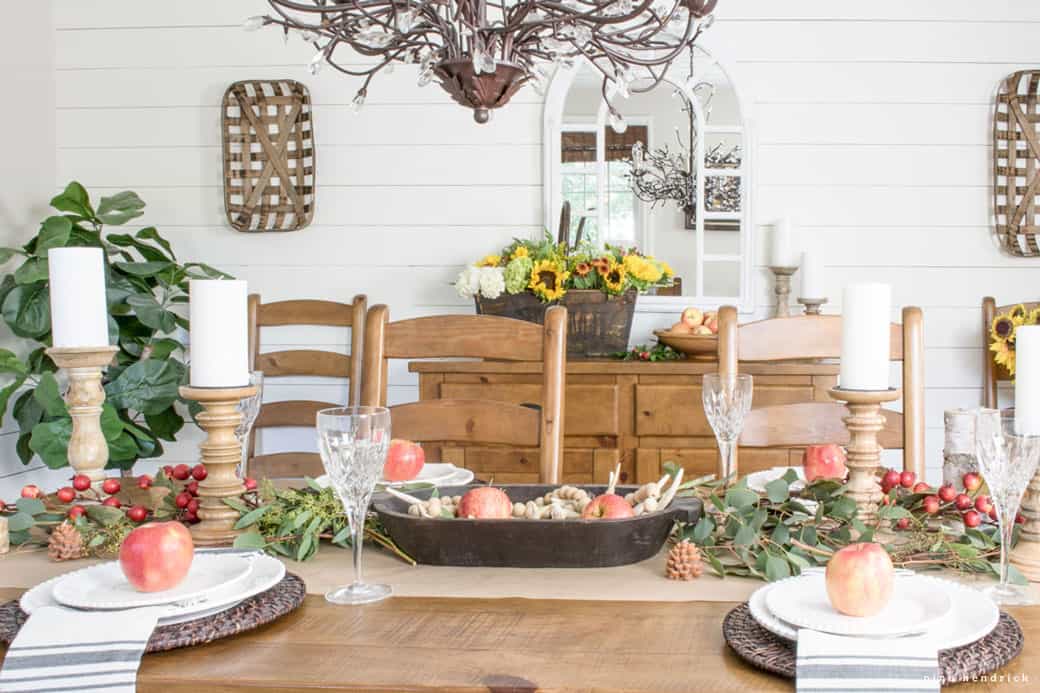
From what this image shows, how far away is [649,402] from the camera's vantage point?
296 cm

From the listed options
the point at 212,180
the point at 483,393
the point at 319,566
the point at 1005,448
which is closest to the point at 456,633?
the point at 319,566

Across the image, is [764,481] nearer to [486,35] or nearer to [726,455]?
[726,455]

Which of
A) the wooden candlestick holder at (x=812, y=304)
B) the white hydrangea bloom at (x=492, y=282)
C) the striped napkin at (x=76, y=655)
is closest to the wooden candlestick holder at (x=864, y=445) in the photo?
the striped napkin at (x=76, y=655)

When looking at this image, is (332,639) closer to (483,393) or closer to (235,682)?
(235,682)

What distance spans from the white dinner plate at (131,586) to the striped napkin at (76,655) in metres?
0.03

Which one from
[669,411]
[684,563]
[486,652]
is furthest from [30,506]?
[669,411]

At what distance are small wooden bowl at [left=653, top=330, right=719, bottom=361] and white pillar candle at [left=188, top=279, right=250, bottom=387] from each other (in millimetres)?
1845

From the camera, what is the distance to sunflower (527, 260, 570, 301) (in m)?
3.00

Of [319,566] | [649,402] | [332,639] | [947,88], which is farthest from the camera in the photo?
[947,88]

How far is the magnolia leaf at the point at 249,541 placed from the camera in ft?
4.24

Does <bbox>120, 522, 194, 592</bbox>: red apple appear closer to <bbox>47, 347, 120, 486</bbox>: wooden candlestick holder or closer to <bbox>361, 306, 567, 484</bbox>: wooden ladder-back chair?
<bbox>47, 347, 120, 486</bbox>: wooden candlestick holder

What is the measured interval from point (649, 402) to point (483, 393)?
0.48m

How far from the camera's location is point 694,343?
3.05 meters

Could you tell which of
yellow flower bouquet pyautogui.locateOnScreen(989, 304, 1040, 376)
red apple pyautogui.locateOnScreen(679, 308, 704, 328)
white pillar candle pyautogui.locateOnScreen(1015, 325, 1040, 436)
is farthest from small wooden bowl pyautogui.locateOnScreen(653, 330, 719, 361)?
white pillar candle pyautogui.locateOnScreen(1015, 325, 1040, 436)
